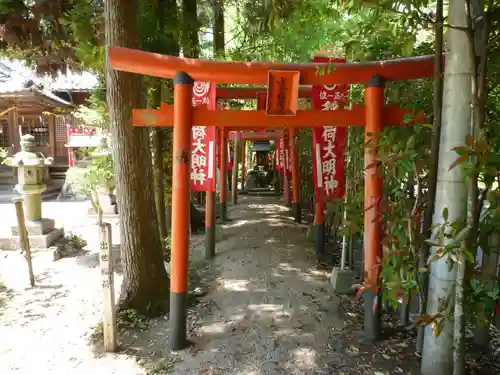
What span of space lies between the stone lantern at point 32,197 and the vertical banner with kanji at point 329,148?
5.90 metres

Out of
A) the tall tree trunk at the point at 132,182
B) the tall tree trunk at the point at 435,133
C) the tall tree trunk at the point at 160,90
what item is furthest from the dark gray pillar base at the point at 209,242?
the tall tree trunk at the point at 435,133

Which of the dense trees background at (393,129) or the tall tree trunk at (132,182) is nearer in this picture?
the dense trees background at (393,129)

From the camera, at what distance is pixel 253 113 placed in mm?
3766

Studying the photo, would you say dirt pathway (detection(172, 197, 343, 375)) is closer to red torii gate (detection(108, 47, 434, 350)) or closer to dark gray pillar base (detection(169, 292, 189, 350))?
dark gray pillar base (detection(169, 292, 189, 350))

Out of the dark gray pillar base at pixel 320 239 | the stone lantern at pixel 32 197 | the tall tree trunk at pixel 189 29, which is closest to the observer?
the dark gray pillar base at pixel 320 239

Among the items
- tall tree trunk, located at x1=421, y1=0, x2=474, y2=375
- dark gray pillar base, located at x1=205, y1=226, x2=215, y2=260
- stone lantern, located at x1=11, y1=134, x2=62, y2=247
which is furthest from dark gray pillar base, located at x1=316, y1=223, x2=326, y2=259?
stone lantern, located at x1=11, y1=134, x2=62, y2=247

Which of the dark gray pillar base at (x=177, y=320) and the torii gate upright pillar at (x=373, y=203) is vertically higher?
the torii gate upright pillar at (x=373, y=203)

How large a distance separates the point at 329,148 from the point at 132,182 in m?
2.79

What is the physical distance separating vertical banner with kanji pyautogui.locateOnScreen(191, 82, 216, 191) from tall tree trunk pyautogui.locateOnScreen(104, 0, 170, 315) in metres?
1.30

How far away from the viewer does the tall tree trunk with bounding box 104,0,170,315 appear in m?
4.40

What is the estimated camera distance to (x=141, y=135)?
181 inches

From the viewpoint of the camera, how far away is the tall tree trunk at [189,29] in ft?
24.8

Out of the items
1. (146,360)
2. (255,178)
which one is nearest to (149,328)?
(146,360)

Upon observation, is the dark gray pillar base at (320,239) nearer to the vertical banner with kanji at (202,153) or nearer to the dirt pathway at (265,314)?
the dirt pathway at (265,314)
